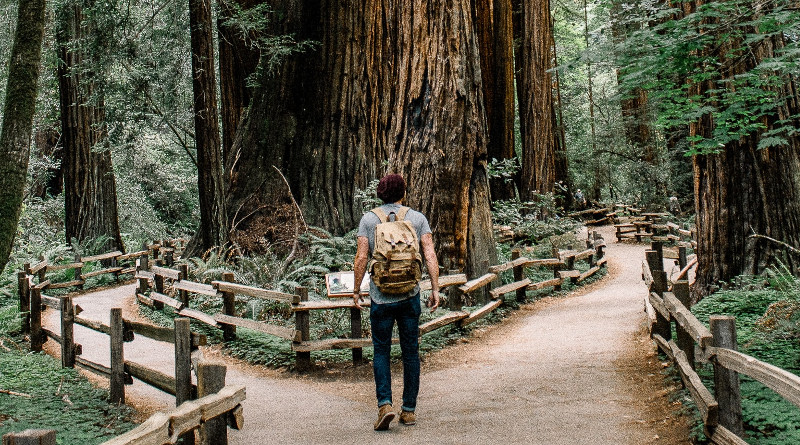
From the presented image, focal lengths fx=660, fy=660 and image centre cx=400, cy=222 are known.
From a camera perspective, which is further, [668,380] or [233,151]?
[233,151]

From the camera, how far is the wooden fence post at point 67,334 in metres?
7.77

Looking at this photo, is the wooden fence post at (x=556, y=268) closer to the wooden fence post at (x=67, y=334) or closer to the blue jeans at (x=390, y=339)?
the blue jeans at (x=390, y=339)

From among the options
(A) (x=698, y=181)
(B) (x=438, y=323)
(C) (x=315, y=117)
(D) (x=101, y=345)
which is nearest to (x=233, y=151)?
(C) (x=315, y=117)

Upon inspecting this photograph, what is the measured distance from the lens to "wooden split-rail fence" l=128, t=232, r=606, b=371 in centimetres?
766

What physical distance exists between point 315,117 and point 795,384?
449 inches

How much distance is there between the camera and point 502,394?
639 centimetres

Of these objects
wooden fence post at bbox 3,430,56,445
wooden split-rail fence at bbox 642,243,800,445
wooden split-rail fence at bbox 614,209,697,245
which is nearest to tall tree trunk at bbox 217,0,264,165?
wooden split-rail fence at bbox 642,243,800,445

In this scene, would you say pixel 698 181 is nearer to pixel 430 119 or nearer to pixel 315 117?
pixel 430 119

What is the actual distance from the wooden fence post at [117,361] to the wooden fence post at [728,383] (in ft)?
17.1

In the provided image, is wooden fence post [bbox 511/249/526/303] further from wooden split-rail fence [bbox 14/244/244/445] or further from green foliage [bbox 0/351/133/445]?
green foliage [bbox 0/351/133/445]

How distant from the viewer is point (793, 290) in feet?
23.2

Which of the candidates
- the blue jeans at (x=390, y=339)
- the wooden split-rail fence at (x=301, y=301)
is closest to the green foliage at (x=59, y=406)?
the wooden split-rail fence at (x=301, y=301)

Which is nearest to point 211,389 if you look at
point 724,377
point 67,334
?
point 724,377

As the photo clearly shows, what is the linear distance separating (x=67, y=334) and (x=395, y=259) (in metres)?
4.89
